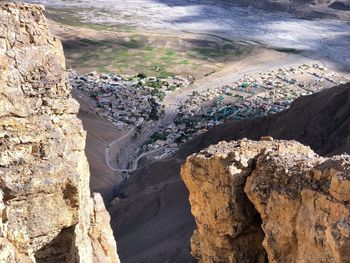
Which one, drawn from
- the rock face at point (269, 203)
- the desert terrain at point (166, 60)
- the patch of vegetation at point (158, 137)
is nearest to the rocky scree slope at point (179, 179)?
the desert terrain at point (166, 60)

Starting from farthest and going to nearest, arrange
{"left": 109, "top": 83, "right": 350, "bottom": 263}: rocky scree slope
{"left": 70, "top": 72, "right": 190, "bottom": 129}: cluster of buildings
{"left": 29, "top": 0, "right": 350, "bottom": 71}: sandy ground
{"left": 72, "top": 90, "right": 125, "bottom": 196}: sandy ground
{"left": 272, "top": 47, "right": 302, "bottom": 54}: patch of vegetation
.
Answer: {"left": 29, "top": 0, "right": 350, "bottom": 71}: sandy ground < {"left": 272, "top": 47, "right": 302, "bottom": 54}: patch of vegetation < {"left": 70, "top": 72, "right": 190, "bottom": 129}: cluster of buildings < {"left": 72, "top": 90, "right": 125, "bottom": 196}: sandy ground < {"left": 109, "top": 83, "right": 350, "bottom": 263}: rocky scree slope

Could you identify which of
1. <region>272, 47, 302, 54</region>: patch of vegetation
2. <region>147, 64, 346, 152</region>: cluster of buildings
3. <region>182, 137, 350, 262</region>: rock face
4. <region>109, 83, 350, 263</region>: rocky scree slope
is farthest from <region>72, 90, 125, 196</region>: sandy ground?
<region>272, 47, 302, 54</region>: patch of vegetation

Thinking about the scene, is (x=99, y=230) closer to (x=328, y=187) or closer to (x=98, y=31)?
(x=328, y=187)

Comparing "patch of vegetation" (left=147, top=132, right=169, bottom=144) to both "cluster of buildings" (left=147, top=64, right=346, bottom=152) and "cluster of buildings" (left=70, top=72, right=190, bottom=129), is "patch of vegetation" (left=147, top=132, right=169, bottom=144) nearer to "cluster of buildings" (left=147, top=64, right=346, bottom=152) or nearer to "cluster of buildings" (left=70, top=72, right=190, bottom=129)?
"cluster of buildings" (left=147, top=64, right=346, bottom=152)

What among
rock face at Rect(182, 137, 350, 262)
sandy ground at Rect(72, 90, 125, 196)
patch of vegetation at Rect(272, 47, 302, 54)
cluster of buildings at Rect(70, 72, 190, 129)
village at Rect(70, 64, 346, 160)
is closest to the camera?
rock face at Rect(182, 137, 350, 262)

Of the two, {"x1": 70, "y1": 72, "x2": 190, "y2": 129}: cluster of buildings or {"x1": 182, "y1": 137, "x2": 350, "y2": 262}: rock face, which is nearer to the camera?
{"x1": 182, "y1": 137, "x2": 350, "y2": 262}: rock face

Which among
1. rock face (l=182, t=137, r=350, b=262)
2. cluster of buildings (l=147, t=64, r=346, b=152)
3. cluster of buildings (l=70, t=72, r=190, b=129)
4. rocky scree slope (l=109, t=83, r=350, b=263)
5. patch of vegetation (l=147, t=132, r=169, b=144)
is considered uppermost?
rock face (l=182, t=137, r=350, b=262)

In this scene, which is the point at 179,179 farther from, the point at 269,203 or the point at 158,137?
the point at 269,203
